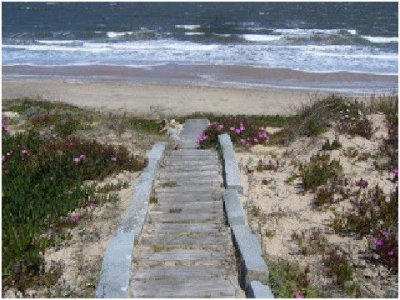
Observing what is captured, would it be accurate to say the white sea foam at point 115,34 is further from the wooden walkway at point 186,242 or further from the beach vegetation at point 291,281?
the beach vegetation at point 291,281

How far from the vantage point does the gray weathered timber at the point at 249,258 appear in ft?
20.1

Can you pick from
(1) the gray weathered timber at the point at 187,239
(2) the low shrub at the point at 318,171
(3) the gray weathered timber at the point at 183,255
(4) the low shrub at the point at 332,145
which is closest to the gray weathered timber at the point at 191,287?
(3) the gray weathered timber at the point at 183,255

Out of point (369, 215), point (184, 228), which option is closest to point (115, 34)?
point (184, 228)

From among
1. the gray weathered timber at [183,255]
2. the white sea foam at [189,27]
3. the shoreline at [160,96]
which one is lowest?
the shoreline at [160,96]

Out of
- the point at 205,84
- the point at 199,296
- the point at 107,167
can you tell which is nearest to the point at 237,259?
the point at 199,296

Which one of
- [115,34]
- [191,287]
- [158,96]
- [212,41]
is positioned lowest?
[158,96]

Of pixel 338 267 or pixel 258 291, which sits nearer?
pixel 258 291

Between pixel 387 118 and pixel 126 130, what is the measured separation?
6384mm

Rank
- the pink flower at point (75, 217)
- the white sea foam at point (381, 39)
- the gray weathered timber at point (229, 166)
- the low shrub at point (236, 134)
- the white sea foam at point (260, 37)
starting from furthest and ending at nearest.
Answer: the white sea foam at point (260, 37)
the white sea foam at point (381, 39)
the low shrub at point (236, 134)
the gray weathered timber at point (229, 166)
the pink flower at point (75, 217)

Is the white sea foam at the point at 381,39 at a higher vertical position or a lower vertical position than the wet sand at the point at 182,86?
higher

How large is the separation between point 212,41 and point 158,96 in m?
22.6

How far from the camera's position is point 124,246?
6.83m

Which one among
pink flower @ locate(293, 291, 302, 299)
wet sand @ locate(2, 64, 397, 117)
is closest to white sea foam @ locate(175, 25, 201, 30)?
wet sand @ locate(2, 64, 397, 117)

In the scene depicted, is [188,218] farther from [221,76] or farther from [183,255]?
[221,76]
